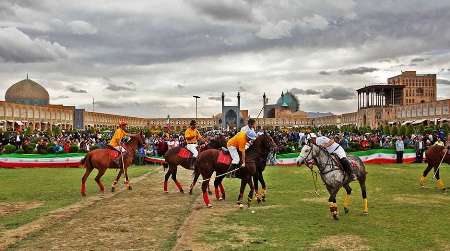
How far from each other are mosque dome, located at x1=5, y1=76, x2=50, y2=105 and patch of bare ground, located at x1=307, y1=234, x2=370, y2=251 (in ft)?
291

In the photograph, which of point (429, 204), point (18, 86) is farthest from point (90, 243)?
point (18, 86)

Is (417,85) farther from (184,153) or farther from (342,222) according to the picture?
(342,222)

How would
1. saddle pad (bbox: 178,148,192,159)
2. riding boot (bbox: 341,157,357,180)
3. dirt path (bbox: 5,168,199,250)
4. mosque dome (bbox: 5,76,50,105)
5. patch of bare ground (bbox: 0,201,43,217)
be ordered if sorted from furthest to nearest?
mosque dome (bbox: 5,76,50,105), saddle pad (bbox: 178,148,192,159), patch of bare ground (bbox: 0,201,43,217), riding boot (bbox: 341,157,357,180), dirt path (bbox: 5,168,199,250)

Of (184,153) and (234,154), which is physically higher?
(234,154)

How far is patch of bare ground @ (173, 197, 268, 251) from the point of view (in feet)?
21.8

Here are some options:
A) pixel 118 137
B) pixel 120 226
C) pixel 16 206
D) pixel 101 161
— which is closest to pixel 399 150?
pixel 118 137

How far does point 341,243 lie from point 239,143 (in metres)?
4.04

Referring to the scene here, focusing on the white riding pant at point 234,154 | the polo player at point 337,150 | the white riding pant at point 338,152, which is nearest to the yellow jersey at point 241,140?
the white riding pant at point 234,154

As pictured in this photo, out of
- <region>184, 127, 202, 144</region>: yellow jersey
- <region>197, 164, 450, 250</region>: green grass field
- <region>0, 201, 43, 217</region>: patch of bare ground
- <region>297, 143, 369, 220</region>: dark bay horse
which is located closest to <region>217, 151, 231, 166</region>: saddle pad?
<region>197, 164, 450, 250</region>: green grass field

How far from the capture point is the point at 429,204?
33.3 feet

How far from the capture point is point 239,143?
10219 millimetres

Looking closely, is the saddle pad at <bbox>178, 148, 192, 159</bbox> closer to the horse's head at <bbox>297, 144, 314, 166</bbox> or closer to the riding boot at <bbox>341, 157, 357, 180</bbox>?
the horse's head at <bbox>297, 144, 314, 166</bbox>

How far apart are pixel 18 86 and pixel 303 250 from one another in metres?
91.5

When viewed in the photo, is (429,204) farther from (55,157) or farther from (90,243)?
(55,157)
